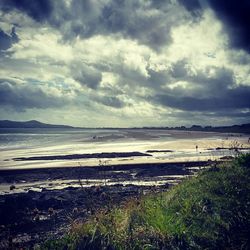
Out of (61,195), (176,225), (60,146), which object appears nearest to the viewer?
(176,225)

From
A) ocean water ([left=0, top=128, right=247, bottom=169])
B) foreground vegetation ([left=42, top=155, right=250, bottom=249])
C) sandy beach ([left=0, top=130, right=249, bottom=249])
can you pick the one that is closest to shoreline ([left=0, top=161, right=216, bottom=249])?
sandy beach ([left=0, top=130, right=249, bottom=249])

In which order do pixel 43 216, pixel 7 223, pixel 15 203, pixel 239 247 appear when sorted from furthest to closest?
1. pixel 15 203
2. pixel 43 216
3. pixel 7 223
4. pixel 239 247

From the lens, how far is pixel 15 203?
16.0 metres

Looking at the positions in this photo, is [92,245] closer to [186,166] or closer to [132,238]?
[132,238]

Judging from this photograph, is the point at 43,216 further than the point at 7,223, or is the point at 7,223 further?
the point at 43,216

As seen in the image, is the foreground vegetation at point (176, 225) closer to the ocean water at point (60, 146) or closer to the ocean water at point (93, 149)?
the ocean water at point (93, 149)

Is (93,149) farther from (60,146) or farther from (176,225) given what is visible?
(176,225)

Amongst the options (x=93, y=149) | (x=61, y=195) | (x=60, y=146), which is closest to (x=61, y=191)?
(x=61, y=195)

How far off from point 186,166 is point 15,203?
17.2 metres

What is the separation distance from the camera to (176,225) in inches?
356

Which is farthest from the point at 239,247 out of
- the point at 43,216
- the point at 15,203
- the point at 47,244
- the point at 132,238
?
the point at 15,203

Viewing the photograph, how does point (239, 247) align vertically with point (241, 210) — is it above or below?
below

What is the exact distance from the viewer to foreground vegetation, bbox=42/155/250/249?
8531mm

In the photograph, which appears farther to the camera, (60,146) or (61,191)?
(60,146)
